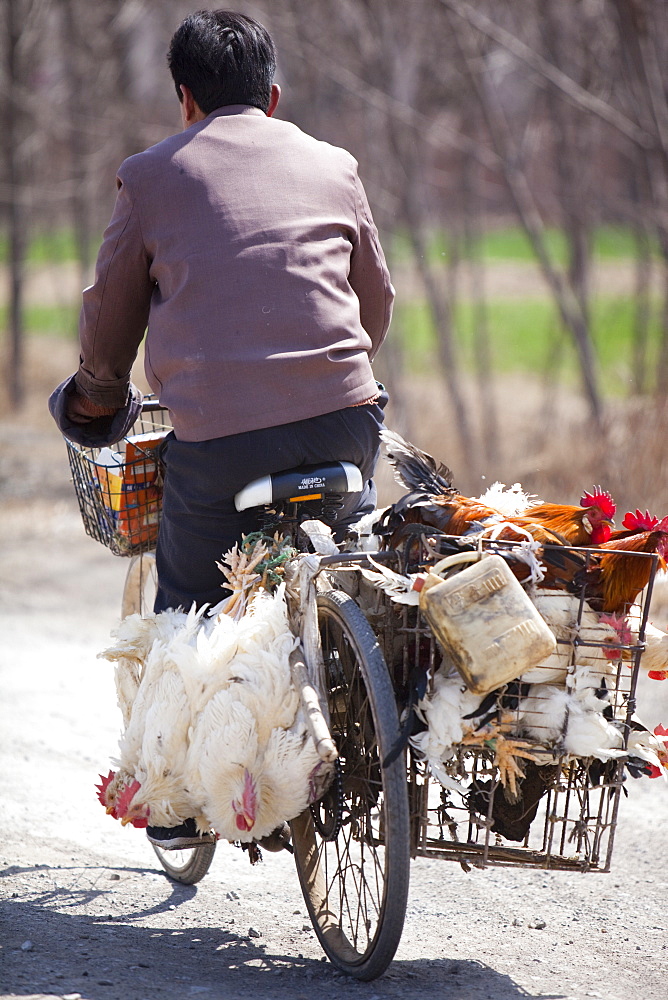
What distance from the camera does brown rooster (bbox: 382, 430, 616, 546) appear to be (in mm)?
2514

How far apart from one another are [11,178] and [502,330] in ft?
57.7

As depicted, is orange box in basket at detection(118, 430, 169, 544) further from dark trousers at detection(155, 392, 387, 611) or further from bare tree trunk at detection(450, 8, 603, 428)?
bare tree trunk at detection(450, 8, 603, 428)

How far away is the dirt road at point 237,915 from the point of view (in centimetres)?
268

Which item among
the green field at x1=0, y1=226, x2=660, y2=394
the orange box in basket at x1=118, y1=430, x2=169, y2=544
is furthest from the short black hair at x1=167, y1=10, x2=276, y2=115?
the green field at x1=0, y1=226, x2=660, y2=394

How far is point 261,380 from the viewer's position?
2.69 meters

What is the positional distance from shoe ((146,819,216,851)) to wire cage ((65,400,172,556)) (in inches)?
35.4

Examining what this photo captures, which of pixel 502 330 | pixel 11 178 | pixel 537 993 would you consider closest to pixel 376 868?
pixel 537 993

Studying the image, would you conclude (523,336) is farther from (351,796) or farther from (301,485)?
(351,796)

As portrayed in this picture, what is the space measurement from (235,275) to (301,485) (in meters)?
0.55

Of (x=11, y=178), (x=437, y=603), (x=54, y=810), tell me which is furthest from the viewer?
(x=11, y=178)

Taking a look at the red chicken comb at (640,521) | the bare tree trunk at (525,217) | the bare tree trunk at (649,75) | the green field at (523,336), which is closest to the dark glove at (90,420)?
the red chicken comb at (640,521)

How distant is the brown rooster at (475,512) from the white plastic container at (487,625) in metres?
0.22

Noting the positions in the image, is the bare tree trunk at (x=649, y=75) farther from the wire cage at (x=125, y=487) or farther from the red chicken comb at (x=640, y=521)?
the red chicken comb at (x=640, y=521)

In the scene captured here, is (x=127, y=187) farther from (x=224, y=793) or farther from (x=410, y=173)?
(x=410, y=173)
